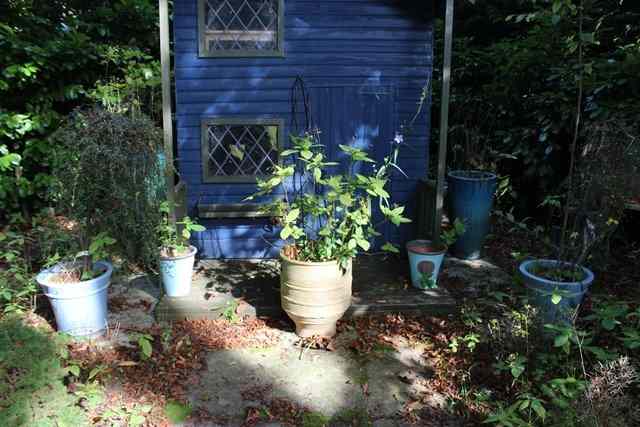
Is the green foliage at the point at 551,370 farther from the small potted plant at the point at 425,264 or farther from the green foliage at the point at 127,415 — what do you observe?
the green foliage at the point at 127,415

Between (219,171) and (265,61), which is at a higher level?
(265,61)

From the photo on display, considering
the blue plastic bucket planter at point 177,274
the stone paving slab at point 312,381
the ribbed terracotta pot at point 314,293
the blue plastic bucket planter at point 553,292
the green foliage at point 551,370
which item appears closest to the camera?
the green foliage at point 551,370

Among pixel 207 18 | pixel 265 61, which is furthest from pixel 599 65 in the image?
pixel 207 18

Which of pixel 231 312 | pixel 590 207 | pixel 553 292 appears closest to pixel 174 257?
pixel 231 312

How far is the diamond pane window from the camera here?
5363mm

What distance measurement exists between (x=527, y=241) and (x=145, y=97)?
453 cm

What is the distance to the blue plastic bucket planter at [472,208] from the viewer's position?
5.57m

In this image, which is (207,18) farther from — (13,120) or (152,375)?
(152,375)

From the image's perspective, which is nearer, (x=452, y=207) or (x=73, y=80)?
(x=452, y=207)

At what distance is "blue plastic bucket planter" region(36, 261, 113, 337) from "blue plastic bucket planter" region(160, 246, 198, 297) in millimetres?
443

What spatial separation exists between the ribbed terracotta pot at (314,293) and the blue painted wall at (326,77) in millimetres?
1347

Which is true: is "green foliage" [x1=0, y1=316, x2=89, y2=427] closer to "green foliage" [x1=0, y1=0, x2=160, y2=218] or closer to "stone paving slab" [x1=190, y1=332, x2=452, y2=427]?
"stone paving slab" [x1=190, y1=332, x2=452, y2=427]

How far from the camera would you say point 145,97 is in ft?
22.3

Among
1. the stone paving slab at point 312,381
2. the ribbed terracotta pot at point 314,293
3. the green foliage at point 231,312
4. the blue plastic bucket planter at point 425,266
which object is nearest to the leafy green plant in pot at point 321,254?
the ribbed terracotta pot at point 314,293
